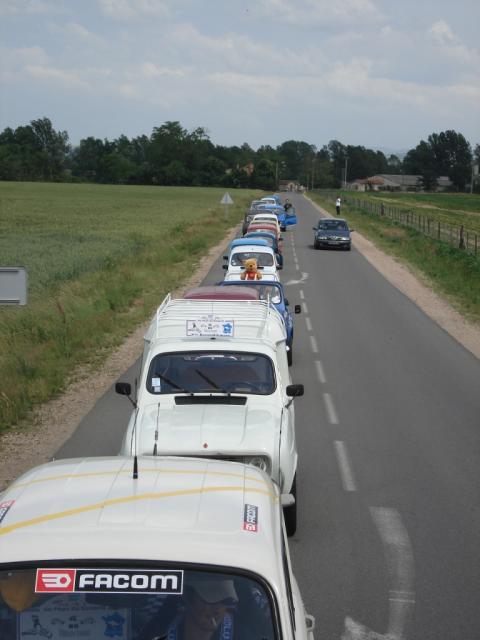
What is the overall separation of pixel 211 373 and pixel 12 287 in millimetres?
2164

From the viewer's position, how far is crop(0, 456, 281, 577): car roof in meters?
3.60

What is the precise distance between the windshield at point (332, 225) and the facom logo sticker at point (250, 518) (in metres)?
38.6

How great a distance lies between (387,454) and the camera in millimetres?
10586

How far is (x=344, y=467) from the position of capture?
10086 mm

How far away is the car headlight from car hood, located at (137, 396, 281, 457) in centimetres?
10

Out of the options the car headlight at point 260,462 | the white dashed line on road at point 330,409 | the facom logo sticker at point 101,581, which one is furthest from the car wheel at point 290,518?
the facom logo sticker at point 101,581

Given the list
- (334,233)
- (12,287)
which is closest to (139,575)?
(12,287)

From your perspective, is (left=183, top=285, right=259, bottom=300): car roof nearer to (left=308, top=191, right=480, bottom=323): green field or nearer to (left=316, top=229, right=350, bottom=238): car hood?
(left=308, top=191, right=480, bottom=323): green field

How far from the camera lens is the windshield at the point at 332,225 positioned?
42344 mm

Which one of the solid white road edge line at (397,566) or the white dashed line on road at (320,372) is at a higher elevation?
the solid white road edge line at (397,566)

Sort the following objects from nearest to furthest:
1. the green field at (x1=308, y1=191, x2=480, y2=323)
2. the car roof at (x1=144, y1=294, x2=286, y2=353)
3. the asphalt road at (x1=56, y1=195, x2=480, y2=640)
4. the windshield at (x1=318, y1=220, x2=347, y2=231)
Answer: the asphalt road at (x1=56, y1=195, x2=480, y2=640)
the car roof at (x1=144, y1=294, x2=286, y2=353)
the green field at (x1=308, y1=191, x2=480, y2=323)
the windshield at (x1=318, y1=220, x2=347, y2=231)

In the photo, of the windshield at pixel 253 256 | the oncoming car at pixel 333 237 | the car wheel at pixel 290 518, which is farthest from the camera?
the oncoming car at pixel 333 237

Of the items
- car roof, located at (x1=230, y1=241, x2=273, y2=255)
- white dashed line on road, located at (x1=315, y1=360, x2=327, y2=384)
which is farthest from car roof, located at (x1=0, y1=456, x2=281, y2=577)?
car roof, located at (x1=230, y1=241, x2=273, y2=255)

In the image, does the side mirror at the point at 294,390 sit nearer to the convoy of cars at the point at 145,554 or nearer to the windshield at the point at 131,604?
the convoy of cars at the point at 145,554
